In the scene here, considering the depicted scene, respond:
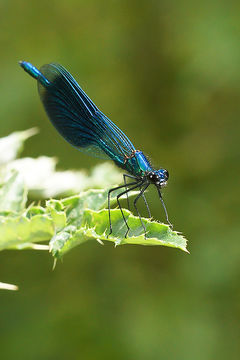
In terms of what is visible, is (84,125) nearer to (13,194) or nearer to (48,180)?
(48,180)

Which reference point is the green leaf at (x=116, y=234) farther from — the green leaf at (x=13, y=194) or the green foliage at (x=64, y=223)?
the green leaf at (x=13, y=194)

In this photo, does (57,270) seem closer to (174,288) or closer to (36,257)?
(36,257)

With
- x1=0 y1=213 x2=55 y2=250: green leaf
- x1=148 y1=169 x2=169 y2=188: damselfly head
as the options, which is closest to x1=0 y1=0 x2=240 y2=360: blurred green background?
x1=148 y1=169 x2=169 y2=188: damselfly head

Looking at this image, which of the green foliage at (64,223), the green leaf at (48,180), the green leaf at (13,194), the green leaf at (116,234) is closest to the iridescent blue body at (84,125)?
the green leaf at (48,180)

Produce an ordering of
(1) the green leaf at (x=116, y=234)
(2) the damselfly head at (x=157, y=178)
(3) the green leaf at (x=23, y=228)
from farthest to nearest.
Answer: (2) the damselfly head at (x=157, y=178), (3) the green leaf at (x=23, y=228), (1) the green leaf at (x=116, y=234)

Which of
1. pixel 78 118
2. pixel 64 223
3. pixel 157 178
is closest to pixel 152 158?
pixel 78 118

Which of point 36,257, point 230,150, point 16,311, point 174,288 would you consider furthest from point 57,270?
point 230,150
